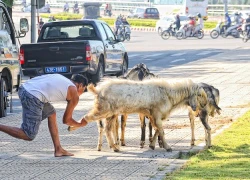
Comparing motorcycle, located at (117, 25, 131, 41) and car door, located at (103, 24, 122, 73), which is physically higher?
car door, located at (103, 24, 122, 73)

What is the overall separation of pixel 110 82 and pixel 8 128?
5.22 ft

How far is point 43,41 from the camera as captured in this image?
24.4 m

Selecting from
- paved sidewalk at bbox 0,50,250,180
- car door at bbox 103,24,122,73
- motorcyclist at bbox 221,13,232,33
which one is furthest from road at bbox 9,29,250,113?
paved sidewalk at bbox 0,50,250,180

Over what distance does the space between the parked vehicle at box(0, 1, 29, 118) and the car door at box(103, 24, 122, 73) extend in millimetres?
6025

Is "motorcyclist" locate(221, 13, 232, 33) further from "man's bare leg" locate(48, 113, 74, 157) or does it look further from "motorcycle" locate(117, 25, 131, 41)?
"man's bare leg" locate(48, 113, 74, 157)

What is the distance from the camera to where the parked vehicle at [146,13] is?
265 ft

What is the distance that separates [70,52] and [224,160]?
11520 millimetres

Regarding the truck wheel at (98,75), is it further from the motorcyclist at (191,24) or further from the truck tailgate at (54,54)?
the motorcyclist at (191,24)

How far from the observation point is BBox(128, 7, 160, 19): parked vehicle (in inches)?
3184

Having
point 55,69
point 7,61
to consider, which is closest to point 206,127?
point 7,61

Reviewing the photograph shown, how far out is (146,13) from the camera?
266 feet

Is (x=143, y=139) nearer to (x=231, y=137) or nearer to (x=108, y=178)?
(x=231, y=137)

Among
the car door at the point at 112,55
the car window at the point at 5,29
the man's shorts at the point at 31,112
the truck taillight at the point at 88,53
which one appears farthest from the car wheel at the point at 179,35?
the man's shorts at the point at 31,112

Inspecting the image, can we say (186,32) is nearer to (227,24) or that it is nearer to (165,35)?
(165,35)
